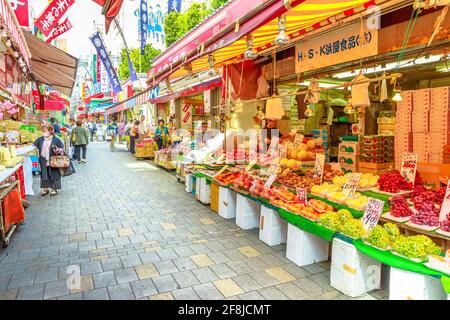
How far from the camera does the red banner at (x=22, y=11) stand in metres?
8.36

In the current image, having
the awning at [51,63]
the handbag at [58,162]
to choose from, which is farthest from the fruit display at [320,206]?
the awning at [51,63]

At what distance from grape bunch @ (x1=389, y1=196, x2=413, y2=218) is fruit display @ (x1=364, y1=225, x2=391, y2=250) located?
0.50m

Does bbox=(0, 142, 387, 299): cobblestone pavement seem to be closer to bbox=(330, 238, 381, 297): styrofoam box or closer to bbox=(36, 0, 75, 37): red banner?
bbox=(330, 238, 381, 297): styrofoam box

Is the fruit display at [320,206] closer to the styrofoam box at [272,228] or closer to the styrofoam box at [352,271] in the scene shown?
the styrofoam box at [272,228]

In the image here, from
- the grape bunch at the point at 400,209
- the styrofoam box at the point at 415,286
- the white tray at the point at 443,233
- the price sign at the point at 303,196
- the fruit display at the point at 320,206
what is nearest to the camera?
the styrofoam box at the point at 415,286

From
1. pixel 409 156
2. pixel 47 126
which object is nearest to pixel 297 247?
pixel 409 156

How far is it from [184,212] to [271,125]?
415 centimetres

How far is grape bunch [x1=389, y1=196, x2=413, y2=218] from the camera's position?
147 inches

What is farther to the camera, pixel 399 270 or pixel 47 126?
pixel 47 126

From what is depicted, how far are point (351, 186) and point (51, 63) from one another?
37.0 feet

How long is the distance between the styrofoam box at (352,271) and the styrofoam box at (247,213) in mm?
2389

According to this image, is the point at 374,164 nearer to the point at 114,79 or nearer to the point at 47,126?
the point at 47,126

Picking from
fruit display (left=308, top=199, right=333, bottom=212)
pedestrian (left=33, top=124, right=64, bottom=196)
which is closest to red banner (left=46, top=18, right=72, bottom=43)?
pedestrian (left=33, top=124, right=64, bottom=196)

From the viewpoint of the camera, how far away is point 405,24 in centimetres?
486
